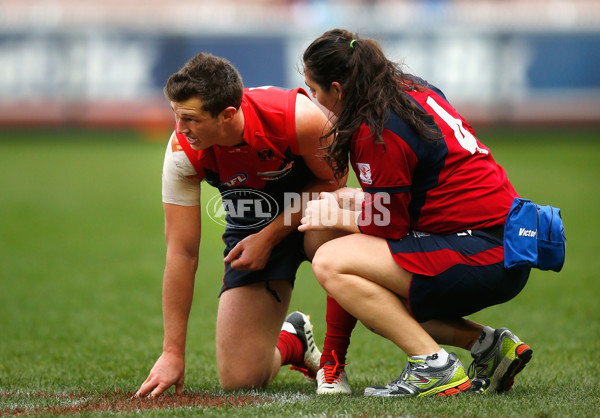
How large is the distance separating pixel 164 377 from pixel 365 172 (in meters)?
1.26

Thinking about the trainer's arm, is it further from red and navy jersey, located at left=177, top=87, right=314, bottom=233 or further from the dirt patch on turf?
the dirt patch on turf

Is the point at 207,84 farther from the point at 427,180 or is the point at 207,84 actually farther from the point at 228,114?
the point at 427,180

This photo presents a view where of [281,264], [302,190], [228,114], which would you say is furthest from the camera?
[281,264]

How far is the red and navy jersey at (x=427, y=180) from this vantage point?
326 centimetres

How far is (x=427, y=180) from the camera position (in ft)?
11.1

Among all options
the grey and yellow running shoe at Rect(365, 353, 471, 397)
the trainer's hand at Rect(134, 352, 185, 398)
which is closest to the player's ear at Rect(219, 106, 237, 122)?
the trainer's hand at Rect(134, 352, 185, 398)

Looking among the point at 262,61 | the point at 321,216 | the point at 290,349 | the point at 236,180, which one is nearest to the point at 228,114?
the point at 236,180

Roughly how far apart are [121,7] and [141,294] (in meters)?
20.1

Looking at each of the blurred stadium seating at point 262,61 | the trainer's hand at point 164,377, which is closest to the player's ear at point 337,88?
the trainer's hand at point 164,377

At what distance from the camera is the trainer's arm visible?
12.5ft

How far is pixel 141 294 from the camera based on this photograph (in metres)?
6.61

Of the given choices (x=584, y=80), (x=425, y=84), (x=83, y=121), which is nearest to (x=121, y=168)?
(x=83, y=121)

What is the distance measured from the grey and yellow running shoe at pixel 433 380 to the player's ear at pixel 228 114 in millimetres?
1295

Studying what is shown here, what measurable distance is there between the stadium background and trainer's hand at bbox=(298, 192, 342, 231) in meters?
0.67
